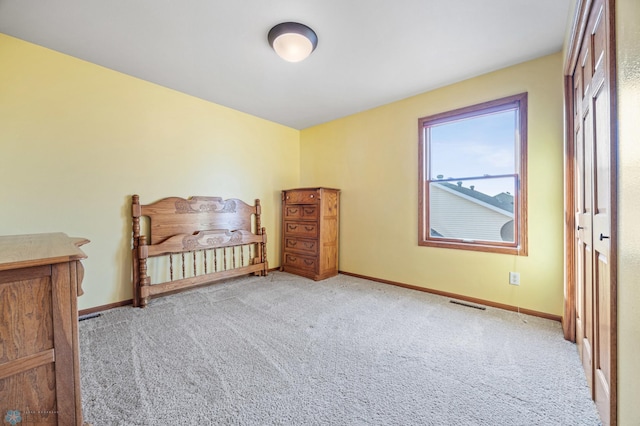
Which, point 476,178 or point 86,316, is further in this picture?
point 476,178

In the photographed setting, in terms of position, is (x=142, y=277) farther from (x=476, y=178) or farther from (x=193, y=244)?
(x=476, y=178)

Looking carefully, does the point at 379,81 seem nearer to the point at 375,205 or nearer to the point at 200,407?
the point at 375,205

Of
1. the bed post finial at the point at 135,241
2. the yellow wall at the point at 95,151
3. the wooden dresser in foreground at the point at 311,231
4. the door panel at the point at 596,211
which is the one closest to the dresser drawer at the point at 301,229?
the wooden dresser in foreground at the point at 311,231

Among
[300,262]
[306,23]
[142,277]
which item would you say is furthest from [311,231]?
[306,23]

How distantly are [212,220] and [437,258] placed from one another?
2.83 meters

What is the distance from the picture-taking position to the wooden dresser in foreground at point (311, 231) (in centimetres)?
366

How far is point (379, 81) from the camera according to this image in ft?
9.30

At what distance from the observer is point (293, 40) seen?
202 centimetres

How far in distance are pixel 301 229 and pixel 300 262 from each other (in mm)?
498

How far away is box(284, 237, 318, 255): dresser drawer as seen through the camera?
3.72m

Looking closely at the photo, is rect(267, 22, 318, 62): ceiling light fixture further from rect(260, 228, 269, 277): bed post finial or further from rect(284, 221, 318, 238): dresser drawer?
rect(260, 228, 269, 277): bed post finial

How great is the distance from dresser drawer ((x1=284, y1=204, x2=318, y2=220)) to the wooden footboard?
46cm

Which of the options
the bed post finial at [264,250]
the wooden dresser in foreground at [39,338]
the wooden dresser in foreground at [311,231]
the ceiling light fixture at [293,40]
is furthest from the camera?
the bed post finial at [264,250]

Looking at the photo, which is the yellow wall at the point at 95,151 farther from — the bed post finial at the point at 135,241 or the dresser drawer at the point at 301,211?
the dresser drawer at the point at 301,211
